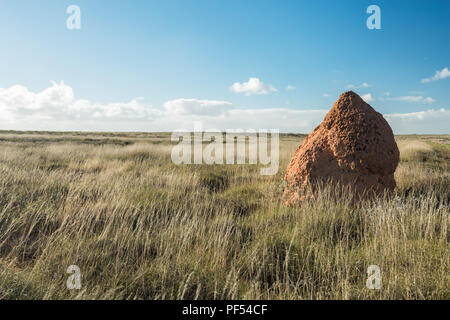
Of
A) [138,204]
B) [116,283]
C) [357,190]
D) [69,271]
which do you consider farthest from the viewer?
[357,190]

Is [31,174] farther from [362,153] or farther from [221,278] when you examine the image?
[362,153]

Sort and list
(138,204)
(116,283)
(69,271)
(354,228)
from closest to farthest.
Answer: (116,283) < (69,271) < (354,228) < (138,204)

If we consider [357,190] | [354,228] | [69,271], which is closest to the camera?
[69,271]

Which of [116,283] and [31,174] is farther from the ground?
[31,174]

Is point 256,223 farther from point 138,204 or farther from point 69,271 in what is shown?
point 69,271

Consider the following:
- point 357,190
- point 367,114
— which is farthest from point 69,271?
point 367,114

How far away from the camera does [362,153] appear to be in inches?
205
